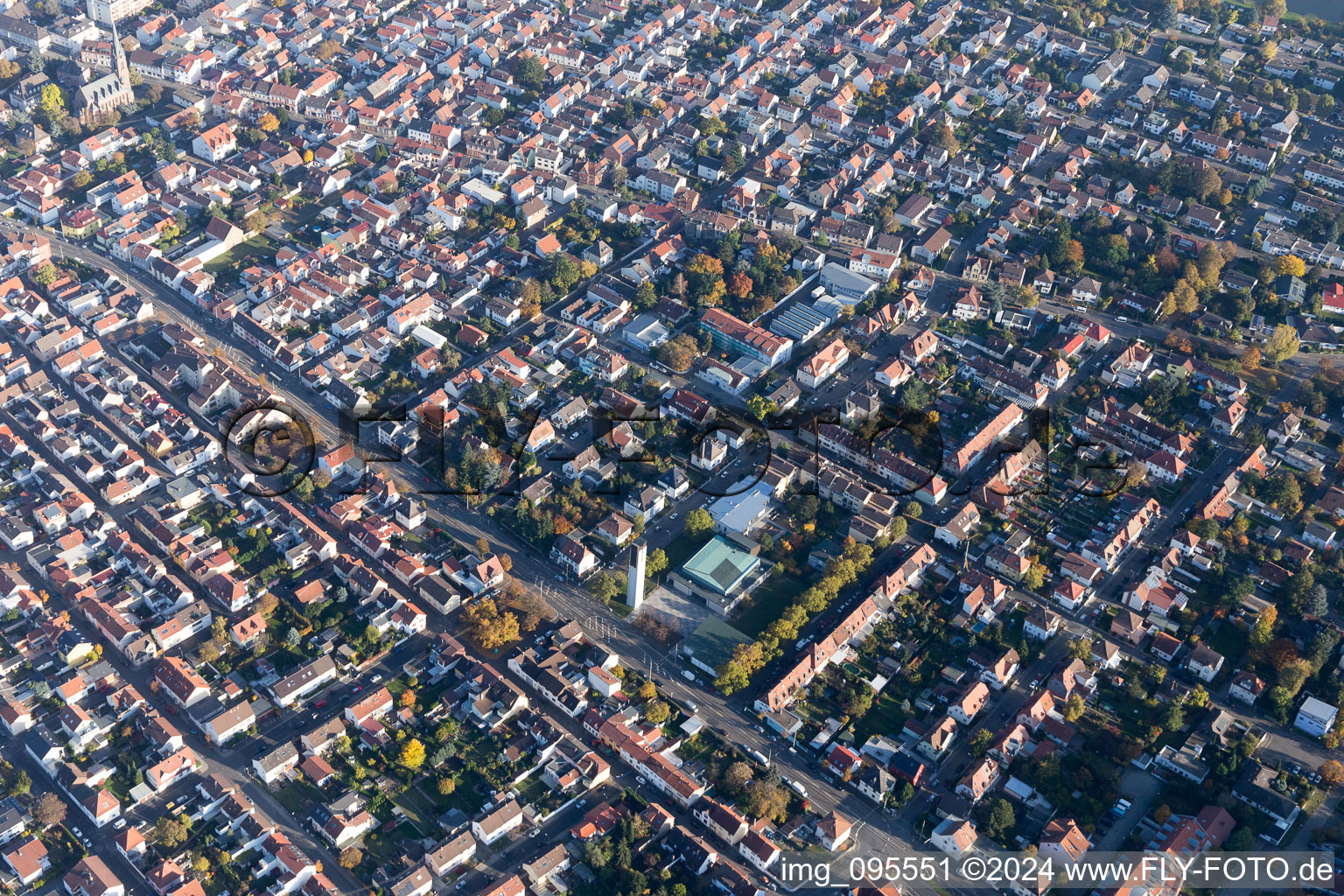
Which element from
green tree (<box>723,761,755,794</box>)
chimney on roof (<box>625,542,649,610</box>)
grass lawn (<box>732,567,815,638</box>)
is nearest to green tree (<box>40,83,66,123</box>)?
chimney on roof (<box>625,542,649,610</box>)

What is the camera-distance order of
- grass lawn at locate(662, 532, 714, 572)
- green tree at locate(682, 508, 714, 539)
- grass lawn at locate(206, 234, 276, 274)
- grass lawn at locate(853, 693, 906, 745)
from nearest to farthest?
grass lawn at locate(853, 693, 906, 745) → grass lawn at locate(662, 532, 714, 572) → green tree at locate(682, 508, 714, 539) → grass lawn at locate(206, 234, 276, 274)

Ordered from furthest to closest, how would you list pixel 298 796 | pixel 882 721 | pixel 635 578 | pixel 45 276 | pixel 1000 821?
pixel 45 276
pixel 635 578
pixel 882 721
pixel 298 796
pixel 1000 821

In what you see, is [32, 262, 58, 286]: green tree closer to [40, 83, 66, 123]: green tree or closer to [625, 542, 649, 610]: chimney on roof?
[40, 83, 66, 123]: green tree

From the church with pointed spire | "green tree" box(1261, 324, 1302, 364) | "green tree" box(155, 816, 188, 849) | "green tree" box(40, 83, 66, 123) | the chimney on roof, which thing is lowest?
"green tree" box(155, 816, 188, 849)

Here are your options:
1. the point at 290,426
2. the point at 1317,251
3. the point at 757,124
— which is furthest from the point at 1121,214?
the point at 290,426

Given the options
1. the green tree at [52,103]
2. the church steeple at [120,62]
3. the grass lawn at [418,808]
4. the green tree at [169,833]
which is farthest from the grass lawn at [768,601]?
the church steeple at [120,62]

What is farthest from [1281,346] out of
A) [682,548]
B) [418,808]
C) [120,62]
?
[120,62]

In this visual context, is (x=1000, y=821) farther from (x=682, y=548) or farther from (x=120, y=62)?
(x=120, y=62)

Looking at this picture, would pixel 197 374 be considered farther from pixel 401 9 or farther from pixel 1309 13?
pixel 1309 13
